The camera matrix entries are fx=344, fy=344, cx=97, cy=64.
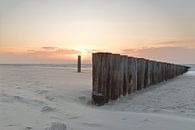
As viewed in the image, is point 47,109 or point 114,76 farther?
point 114,76

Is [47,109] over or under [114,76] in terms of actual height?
under

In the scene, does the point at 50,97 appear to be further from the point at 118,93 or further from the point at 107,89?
the point at 118,93

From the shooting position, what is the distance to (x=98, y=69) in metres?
7.64

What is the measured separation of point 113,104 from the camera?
761 cm

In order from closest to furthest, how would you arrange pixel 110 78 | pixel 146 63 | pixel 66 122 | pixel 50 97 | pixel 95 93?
pixel 66 122 → pixel 50 97 → pixel 95 93 → pixel 110 78 → pixel 146 63

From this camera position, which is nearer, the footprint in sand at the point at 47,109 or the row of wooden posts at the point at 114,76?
the footprint in sand at the point at 47,109

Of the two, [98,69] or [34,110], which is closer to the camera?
[34,110]

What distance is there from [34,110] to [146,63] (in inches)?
306

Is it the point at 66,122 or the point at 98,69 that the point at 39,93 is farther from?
the point at 66,122

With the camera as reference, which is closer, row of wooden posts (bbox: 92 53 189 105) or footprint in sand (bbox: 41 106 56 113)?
footprint in sand (bbox: 41 106 56 113)

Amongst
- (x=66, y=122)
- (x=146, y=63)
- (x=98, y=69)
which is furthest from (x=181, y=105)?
(x=146, y=63)

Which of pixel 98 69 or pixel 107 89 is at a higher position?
pixel 98 69

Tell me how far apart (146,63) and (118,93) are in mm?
4180

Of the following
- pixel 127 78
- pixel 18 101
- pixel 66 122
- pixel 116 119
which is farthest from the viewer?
pixel 127 78
